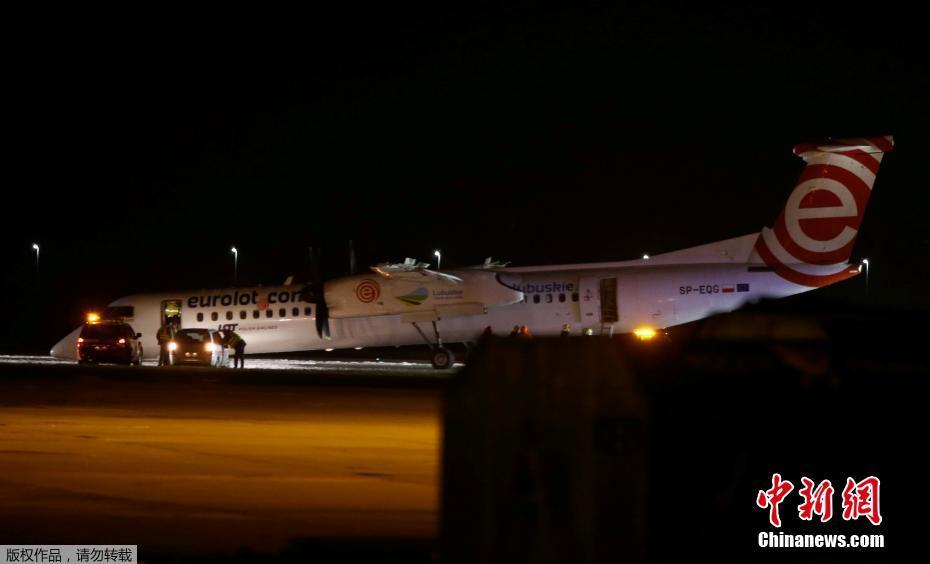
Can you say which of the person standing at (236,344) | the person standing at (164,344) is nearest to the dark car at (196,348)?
the person standing at (164,344)

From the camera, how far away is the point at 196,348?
129ft

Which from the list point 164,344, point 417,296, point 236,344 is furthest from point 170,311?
point 417,296

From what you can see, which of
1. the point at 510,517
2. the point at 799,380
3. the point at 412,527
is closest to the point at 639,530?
the point at 510,517

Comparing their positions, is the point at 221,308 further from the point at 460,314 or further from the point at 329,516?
the point at 329,516

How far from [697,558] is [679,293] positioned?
3102 centimetres

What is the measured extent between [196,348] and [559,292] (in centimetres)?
1293

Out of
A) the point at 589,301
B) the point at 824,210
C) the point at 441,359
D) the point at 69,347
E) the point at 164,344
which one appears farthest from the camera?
the point at 69,347

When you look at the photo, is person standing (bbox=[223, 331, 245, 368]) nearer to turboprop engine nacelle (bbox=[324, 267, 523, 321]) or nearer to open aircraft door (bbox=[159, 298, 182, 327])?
turboprop engine nacelle (bbox=[324, 267, 523, 321])

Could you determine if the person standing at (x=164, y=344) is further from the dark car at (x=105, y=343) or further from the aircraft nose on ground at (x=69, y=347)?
the aircraft nose on ground at (x=69, y=347)

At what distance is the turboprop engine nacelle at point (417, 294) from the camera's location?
39.5 m

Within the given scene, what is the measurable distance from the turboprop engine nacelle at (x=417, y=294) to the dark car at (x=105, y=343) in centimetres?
754

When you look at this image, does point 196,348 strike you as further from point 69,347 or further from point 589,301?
point 589,301

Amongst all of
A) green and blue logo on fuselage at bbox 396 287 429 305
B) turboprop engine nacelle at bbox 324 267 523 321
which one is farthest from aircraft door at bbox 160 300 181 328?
green and blue logo on fuselage at bbox 396 287 429 305

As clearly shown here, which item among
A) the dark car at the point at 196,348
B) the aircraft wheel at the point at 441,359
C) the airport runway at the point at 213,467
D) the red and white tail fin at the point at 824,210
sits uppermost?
the red and white tail fin at the point at 824,210
